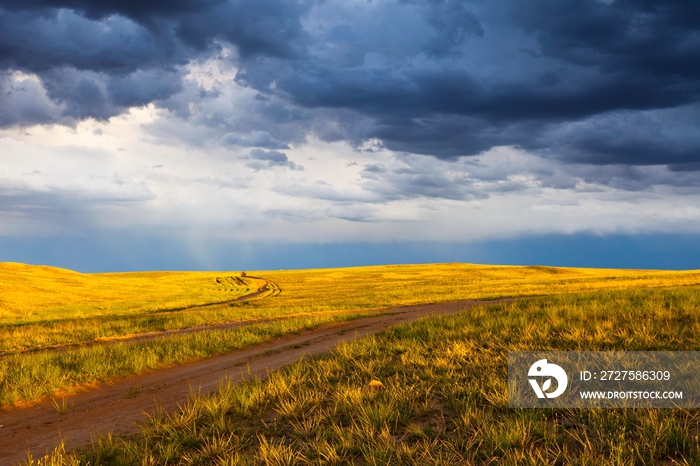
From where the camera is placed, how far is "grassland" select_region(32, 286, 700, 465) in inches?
236

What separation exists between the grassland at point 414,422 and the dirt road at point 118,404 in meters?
1.24

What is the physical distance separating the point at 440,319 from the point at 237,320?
1538cm

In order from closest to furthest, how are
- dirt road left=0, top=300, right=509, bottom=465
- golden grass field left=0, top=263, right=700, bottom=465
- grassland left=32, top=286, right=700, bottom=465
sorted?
grassland left=32, top=286, right=700, bottom=465 < golden grass field left=0, top=263, right=700, bottom=465 < dirt road left=0, top=300, right=509, bottom=465

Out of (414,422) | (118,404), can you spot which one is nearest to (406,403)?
(414,422)

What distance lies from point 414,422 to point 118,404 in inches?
287

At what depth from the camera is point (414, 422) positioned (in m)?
7.27

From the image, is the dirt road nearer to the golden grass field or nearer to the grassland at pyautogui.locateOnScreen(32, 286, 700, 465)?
the golden grass field

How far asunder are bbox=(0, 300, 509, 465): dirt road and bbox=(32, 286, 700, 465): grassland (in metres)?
1.24

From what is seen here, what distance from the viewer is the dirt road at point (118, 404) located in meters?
8.24

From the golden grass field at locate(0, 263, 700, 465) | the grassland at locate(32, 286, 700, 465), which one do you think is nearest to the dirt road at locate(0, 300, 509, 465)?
the golden grass field at locate(0, 263, 700, 465)

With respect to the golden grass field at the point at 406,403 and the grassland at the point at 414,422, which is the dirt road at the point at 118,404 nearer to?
the golden grass field at the point at 406,403

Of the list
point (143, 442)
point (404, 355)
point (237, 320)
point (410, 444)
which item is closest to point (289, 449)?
point (410, 444)

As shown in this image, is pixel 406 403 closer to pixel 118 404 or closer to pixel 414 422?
pixel 414 422

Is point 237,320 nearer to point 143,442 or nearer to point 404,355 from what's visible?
point 404,355
